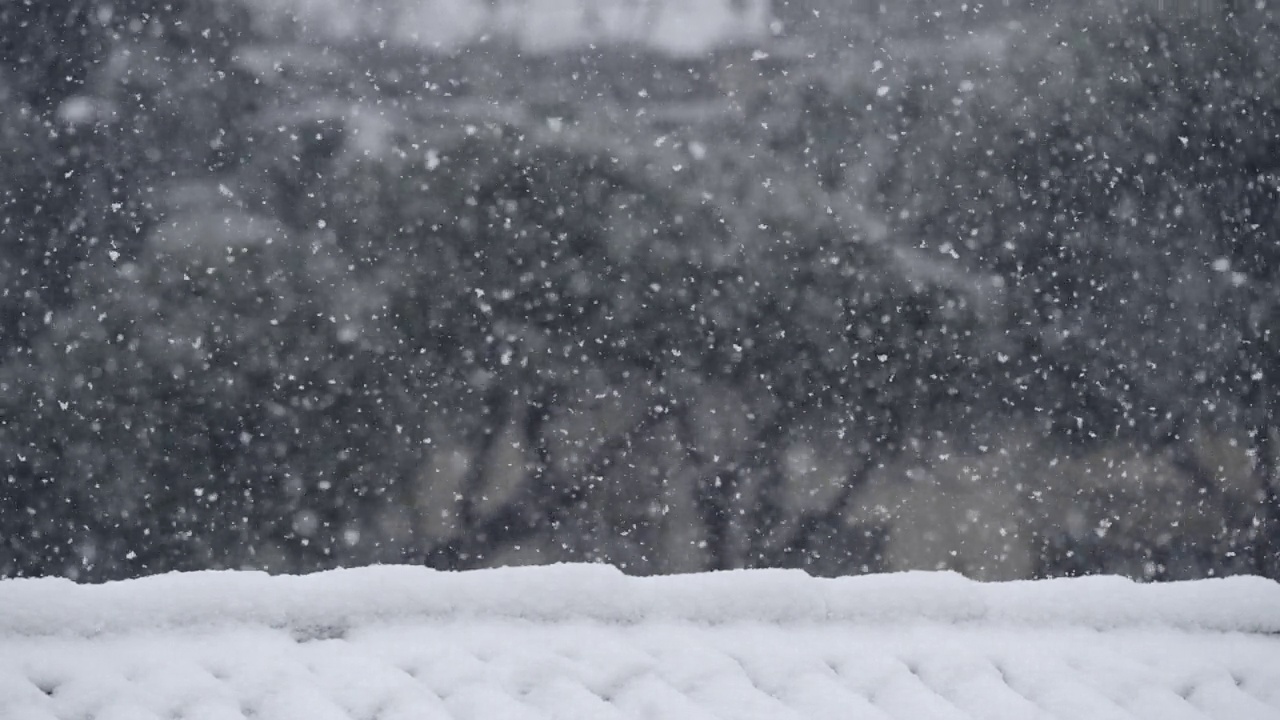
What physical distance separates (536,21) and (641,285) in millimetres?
319

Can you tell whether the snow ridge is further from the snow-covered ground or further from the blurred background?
the snow-covered ground

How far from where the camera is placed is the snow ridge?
0.75 meters

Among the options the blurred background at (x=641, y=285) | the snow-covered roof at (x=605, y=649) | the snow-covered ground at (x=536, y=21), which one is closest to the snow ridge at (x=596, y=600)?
the snow-covered roof at (x=605, y=649)

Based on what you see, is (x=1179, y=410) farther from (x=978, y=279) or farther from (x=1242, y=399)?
(x=978, y=279)

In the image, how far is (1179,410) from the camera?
3.60 feet

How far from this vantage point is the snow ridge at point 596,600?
75 cm

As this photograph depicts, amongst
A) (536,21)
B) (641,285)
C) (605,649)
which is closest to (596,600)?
(605,649)

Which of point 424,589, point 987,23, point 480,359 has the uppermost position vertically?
point 987,23

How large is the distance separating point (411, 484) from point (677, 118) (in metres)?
→ 0.51

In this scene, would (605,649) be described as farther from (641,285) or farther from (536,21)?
(536,21)

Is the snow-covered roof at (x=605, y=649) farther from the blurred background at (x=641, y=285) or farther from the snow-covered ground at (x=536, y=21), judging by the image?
the snow-covered ground at (x=536, y=21)

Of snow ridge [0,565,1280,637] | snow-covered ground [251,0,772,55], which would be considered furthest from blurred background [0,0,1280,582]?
snow ridge [0,565,1280,637]

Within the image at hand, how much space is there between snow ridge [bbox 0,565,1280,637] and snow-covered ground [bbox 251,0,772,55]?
588 millimetres

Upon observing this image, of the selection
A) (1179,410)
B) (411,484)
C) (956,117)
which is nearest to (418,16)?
(411,484)
